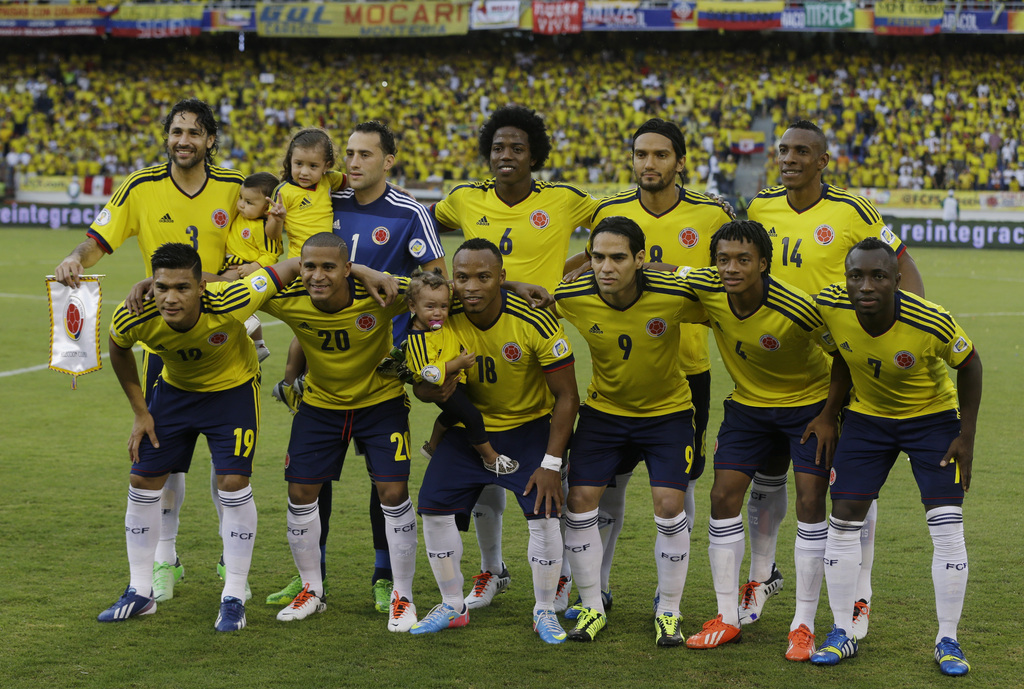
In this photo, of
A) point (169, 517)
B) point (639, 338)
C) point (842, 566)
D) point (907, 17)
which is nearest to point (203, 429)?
point (169, 517)

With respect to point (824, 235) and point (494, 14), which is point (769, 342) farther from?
point (494, 14)

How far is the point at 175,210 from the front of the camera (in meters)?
5.74

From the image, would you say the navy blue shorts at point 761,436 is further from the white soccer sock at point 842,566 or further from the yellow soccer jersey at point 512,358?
the yellow soccer jersey at point 512,358

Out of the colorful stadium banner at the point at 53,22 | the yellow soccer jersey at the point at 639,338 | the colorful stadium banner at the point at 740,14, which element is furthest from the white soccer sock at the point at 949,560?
the colorful stadium banner at the point at 53,22

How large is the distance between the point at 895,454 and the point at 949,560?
0.51 metres

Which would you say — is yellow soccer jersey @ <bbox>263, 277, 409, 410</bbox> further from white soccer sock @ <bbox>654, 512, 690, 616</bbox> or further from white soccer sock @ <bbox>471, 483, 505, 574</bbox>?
white soccer sock @ <bbox>654, 512, 690, 616</bbox>

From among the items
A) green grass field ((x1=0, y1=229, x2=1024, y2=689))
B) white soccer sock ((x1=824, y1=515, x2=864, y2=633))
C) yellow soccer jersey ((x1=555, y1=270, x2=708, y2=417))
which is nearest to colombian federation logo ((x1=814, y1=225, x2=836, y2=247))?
yellow soccer jersey ((x1=555, y1=270, x2=708, y2=417))

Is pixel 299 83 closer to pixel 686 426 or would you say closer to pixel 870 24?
pixel 870 24

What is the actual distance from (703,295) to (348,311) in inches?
68.0

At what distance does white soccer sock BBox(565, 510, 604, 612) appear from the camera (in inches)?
196

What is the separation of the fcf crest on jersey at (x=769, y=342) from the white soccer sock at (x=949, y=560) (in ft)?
3.25

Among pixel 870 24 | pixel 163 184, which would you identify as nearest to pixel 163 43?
pixel 870 24

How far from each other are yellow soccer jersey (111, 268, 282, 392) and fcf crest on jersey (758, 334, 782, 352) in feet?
7.70

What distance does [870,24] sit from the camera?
1280 inches
